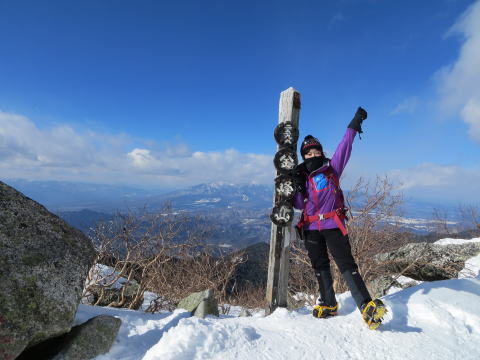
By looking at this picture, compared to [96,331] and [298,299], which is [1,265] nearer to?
[96,331]

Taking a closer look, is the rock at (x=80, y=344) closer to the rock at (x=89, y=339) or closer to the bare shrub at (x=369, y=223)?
the rock at (x=89, y=339)

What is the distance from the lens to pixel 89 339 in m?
2.95

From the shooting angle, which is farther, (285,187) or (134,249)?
(134,249)

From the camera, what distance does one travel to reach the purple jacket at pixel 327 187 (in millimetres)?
3906

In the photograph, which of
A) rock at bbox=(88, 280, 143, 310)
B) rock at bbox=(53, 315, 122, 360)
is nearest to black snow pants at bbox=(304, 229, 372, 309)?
rock at bbox=(53, 315, 122, 360)

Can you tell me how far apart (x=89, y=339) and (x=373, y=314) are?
3484 mm

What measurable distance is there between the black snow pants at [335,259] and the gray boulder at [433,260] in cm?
561

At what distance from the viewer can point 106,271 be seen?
7.67 m

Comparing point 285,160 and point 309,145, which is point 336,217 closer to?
point 309,145

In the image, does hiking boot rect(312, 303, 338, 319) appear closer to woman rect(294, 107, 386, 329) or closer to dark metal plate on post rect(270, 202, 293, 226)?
woman rect(294, 107, 386, 329)

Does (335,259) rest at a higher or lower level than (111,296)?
higher

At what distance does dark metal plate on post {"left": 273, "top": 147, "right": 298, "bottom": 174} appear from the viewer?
4449 mm

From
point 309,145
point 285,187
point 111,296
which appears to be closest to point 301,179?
point 285,187

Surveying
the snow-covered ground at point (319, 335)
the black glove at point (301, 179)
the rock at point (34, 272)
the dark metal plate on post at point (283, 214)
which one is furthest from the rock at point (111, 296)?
the black glove at point (301, 179)
